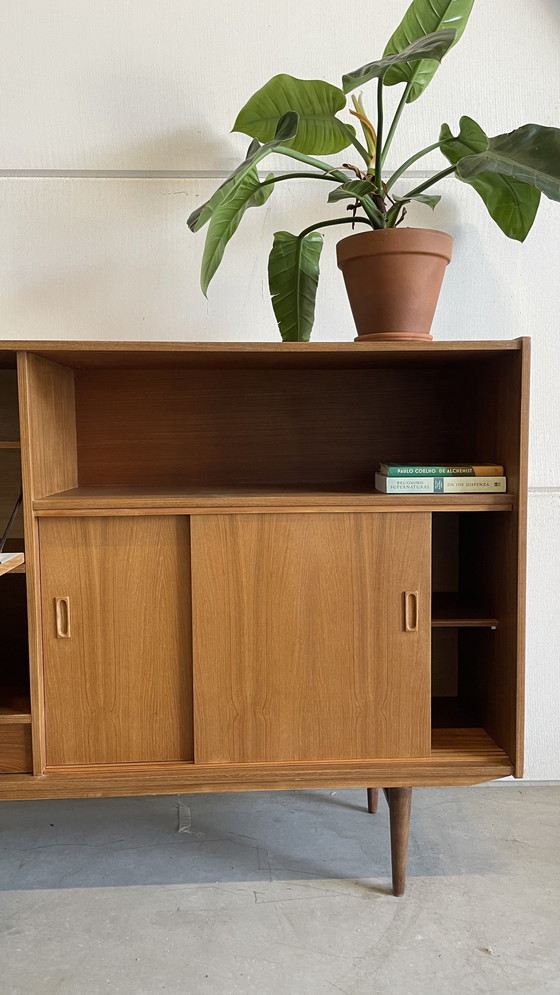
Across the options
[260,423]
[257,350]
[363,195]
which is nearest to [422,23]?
[363,195]

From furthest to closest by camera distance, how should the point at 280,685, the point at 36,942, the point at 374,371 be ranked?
the point at 374,371 < the point at 280,685 < the point at 36,942

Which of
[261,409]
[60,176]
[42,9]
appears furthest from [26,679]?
[42,9]

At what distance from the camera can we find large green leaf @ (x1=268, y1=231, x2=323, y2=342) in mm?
1675

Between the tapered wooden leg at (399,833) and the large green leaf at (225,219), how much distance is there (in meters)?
1.20

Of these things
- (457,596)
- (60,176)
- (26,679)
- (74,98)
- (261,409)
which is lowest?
(26,679)

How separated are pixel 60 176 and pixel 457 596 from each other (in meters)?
1.56

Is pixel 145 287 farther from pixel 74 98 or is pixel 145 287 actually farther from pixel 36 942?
pixel 36 942

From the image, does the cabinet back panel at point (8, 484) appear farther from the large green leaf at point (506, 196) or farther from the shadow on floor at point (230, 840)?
the large green leaf at point (506, 196)

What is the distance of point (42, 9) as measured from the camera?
1809 millimetres

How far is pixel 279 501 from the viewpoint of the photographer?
1458 mm

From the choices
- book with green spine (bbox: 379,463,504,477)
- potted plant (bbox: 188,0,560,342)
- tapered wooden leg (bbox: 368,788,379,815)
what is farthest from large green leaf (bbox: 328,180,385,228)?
tapered wooden leg (bbox: 368,788,379,815)

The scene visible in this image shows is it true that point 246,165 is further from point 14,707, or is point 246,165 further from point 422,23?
point 14,707

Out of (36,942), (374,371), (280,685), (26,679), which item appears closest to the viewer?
(36,942)

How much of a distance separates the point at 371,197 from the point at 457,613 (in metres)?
1.00
